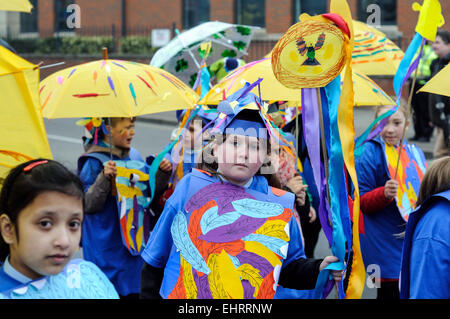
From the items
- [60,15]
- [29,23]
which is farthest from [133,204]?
[29,23]

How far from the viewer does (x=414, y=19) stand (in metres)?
17.3

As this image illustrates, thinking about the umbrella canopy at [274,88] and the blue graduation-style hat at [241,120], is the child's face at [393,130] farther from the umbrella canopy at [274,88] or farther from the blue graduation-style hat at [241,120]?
the blue graduation-style hat at [241,120]

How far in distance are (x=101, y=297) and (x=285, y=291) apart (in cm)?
229

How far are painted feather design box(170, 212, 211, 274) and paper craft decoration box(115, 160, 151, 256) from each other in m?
1.42

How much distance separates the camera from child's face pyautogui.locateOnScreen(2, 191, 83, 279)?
1.97 m

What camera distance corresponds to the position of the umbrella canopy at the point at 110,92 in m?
3.95

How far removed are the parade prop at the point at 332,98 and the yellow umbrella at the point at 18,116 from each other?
3.33ft

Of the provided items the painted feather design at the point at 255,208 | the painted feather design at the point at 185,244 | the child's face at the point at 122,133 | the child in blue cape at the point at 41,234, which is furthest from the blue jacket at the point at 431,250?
the child's face at the point at 122,133

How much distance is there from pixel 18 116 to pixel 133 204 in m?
1.80

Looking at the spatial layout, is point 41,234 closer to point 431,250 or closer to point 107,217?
point 431,250

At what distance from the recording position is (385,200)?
4059 millimetres

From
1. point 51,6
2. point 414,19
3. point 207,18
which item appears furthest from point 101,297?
point 51,6

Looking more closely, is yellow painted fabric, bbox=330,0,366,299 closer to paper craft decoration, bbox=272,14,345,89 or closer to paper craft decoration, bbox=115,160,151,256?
paper craft decoration, bbox=272,14,345,89

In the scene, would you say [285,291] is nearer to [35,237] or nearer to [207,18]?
[35,237]
